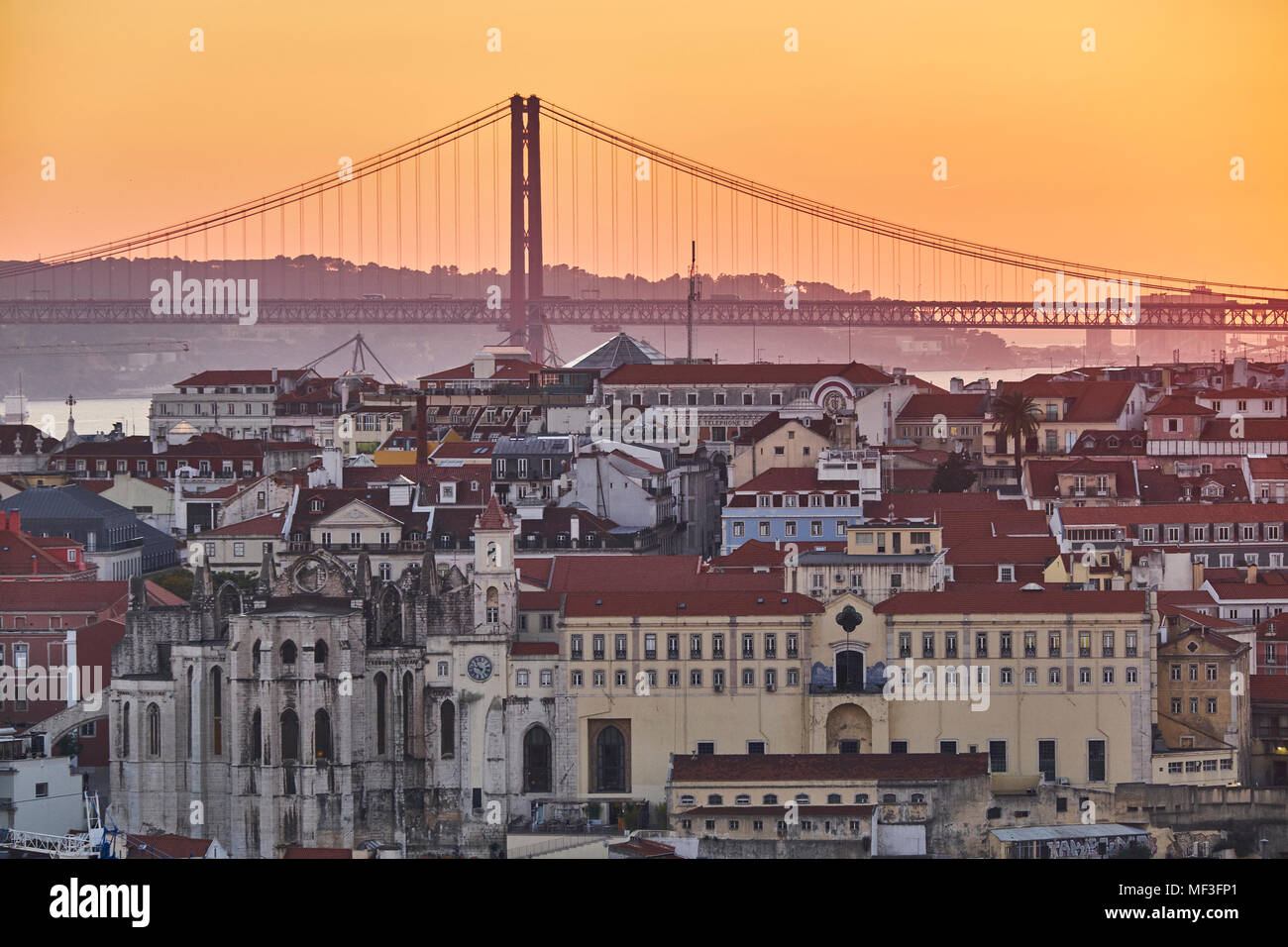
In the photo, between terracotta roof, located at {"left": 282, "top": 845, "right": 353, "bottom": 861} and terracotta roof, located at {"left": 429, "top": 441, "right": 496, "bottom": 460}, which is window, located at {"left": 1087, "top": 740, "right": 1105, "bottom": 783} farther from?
terracotta roof, located at {"left": 429, "top": 441, "right": 496, "bottom": 460}

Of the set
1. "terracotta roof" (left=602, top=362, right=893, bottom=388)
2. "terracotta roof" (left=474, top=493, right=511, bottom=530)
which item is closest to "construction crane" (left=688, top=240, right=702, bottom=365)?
"terracotta roof" (left=602, top=362, right=893, bottom=388)

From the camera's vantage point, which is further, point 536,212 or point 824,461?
point 536,212

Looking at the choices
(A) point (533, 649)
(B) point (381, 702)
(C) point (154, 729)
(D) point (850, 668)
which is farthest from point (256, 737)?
(D) point (850, 668)

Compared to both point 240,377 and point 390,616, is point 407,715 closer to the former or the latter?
point 390,616
